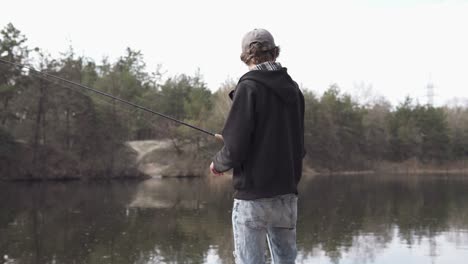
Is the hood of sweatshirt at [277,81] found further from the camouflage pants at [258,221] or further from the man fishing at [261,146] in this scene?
the camouflage pants at [258,221]

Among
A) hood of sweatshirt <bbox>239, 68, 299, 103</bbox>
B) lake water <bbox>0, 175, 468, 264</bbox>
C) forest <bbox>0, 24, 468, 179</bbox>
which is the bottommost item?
lake water <bbox>0, 175, 468, 264</bbox>

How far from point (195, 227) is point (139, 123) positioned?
98.5 ft

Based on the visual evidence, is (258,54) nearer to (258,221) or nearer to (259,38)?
(259,38)

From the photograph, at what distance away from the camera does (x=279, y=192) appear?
10.6ft

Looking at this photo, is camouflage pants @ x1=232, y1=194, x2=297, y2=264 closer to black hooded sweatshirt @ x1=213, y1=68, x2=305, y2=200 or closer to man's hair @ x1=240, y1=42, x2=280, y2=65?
black hooded sweatshirt @ x1=213, y1=68, x2=305, y2=200

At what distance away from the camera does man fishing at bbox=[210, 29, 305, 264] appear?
315 centimetres

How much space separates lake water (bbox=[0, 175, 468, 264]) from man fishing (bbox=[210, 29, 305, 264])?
10.2 m

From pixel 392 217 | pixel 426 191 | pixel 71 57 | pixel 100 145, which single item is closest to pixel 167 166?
pixel 100 145

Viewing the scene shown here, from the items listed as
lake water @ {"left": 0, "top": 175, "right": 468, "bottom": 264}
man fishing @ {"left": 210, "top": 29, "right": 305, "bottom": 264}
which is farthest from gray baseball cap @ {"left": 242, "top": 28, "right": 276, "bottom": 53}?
lake water @ {"left": 0, "top": 175, "right": 468, "bottom": 264}

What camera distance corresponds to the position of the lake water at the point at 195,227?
46.2 feet

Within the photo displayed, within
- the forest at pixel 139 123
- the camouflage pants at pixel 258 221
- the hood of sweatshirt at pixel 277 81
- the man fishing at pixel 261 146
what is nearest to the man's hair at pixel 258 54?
the man fishing at pixel 261 146

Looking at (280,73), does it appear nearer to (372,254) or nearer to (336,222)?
(372,254)

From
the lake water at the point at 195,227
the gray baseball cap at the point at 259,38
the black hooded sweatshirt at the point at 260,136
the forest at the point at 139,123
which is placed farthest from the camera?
the forest at the point at 139,123

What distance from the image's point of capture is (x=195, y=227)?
18328 millimetres
